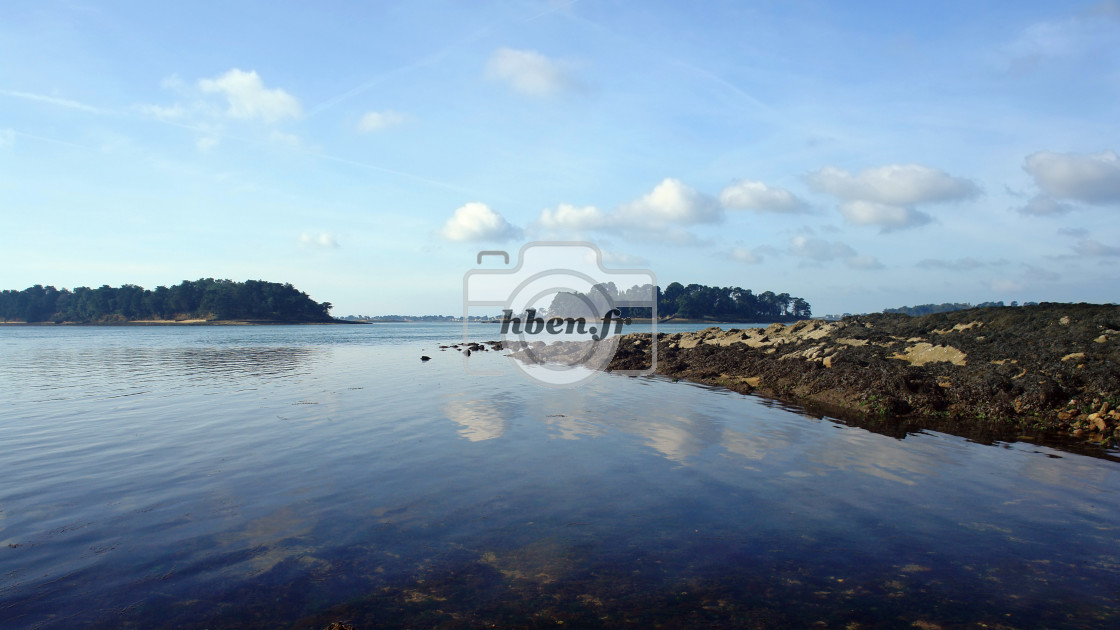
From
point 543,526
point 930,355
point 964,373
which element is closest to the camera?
point 543,526

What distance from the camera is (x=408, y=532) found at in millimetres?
8969

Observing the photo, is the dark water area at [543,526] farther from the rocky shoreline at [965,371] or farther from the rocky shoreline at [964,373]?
the rocky shoreline at [965,371]

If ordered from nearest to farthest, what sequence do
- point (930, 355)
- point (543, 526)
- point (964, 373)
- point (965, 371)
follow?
1. point (543, 526)
2. point (964, 373)
3. point (965, 371)
4. point (930, 355)

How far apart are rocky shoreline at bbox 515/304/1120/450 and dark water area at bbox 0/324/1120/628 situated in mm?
2937

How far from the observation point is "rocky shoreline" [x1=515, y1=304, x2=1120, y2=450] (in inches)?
665

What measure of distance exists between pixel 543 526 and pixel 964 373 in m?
19.4

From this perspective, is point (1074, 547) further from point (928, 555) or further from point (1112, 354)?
point (1112, 354)

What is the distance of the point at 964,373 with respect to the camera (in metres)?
20.6

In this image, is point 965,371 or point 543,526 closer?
point 543,526

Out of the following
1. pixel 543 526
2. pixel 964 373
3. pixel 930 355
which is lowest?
pixel 543 526

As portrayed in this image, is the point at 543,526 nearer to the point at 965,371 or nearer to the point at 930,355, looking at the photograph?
the point at 965,371

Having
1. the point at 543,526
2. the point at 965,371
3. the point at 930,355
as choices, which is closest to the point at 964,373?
the point at 965,371

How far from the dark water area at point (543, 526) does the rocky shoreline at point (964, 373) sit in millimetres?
2937

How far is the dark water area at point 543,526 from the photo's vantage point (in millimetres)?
6637
